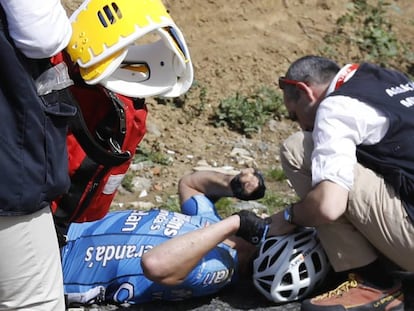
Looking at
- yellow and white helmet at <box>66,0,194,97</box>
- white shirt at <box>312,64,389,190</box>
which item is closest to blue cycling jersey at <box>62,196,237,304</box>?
white shirt at <box>312,64,389,190</box>

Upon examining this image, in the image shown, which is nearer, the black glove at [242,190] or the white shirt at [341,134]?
the white shirt at [341,134]

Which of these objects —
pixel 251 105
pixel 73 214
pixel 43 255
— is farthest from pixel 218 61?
pixel 43 255

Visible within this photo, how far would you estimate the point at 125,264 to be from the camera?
4695 millimetres

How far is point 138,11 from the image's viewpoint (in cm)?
339

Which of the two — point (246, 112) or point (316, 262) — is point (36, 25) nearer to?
point (316, 262)

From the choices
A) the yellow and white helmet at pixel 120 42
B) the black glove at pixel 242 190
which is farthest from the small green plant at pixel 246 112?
the yellow and white helmet at pixel 120 42

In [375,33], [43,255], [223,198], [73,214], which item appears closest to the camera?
[43,255]

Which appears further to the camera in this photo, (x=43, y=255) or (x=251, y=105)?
(x=251, y=105)

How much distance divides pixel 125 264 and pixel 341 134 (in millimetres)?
1237

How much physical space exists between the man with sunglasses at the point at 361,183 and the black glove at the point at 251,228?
0.09ft

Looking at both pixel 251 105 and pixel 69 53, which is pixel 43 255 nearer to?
pixel 69 53

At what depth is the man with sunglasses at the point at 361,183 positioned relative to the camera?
4.43 metres

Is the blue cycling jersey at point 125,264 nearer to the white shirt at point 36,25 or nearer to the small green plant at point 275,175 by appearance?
the small green plant at point 275,175

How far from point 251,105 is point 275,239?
2.41 m
